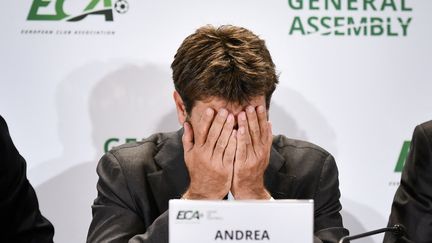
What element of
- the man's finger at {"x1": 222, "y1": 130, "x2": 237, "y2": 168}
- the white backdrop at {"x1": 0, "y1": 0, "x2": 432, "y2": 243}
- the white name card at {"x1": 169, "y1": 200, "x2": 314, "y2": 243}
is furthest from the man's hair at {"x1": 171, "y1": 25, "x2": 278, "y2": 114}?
the white name card at {"x1": 169, "y1": 200, "x2": 314, "y2": 243}

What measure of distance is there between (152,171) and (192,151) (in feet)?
0.94

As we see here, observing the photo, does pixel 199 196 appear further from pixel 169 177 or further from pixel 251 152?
pixel 169 177

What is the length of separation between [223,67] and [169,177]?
1.19ft

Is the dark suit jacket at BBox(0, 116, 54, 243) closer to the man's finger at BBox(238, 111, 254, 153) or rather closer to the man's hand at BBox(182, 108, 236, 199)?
the man's hand at BBox(182, 108, 236, 199)

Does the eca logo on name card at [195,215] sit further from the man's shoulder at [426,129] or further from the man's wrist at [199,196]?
the man's shoulder at [426,129]

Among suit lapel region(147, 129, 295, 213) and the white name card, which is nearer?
the white name card

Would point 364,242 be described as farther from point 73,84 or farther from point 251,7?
point 73,84

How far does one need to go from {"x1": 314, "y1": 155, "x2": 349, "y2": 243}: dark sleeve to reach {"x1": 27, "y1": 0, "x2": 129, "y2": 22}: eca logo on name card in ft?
2.63

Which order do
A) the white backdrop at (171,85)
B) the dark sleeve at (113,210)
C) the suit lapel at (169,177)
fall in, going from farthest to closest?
the white backdrop at (171,85) < the suit lapel at (169,177) < the dark sleeve at (113,210)

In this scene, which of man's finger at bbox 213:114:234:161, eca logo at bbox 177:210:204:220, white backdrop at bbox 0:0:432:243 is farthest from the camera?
white backdrop at bbox 0:0:432:243

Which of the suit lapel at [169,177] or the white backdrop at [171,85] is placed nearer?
the suit lapel at [169,177]

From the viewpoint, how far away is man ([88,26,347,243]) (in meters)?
1.60

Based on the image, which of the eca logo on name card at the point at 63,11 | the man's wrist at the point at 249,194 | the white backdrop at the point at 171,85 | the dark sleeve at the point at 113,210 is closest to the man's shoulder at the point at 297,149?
the white backdrop at the point at 171,85

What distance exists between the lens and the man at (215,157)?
1604 millimetres
